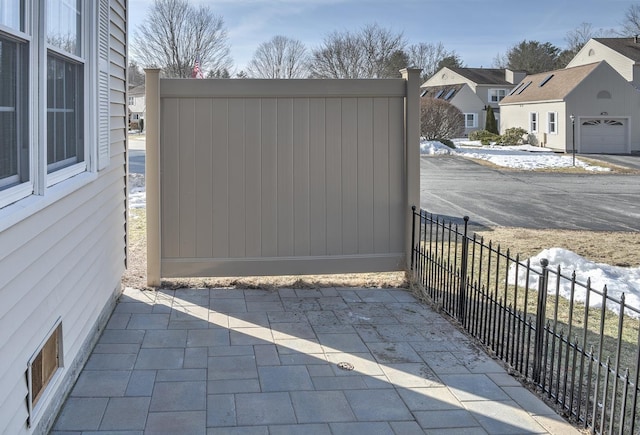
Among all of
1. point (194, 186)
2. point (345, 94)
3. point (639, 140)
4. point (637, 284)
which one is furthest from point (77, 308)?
point (639, 140)

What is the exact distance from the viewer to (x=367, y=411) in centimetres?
328

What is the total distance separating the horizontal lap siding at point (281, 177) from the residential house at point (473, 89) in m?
35.1

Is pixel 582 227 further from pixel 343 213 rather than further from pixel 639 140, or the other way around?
pixel 639 140

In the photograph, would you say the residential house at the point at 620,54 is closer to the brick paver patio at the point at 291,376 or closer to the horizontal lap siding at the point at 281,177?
the horizontal lap siding at the point at 281,177

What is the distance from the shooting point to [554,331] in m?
3.36

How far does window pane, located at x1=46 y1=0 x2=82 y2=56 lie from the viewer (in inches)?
118

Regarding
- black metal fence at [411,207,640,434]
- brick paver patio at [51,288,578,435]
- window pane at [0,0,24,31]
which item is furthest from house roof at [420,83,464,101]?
window pane at [0,0,24,31]

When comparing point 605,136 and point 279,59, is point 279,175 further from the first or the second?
point 279,59

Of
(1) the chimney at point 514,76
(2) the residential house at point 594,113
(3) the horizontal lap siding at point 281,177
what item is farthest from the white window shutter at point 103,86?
(1) the chimney at point 514,76

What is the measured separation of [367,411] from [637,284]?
4058mm

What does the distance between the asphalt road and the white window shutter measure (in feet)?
23.8

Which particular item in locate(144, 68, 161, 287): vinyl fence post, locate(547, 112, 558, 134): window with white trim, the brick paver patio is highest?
locate(547, 112, 558, 134): window with white trim

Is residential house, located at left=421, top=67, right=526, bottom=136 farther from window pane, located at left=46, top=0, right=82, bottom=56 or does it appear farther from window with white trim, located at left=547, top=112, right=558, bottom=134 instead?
window pane, located at left=46, top=0, right=82, bottom=56

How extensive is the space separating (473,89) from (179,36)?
1989 centimetres
